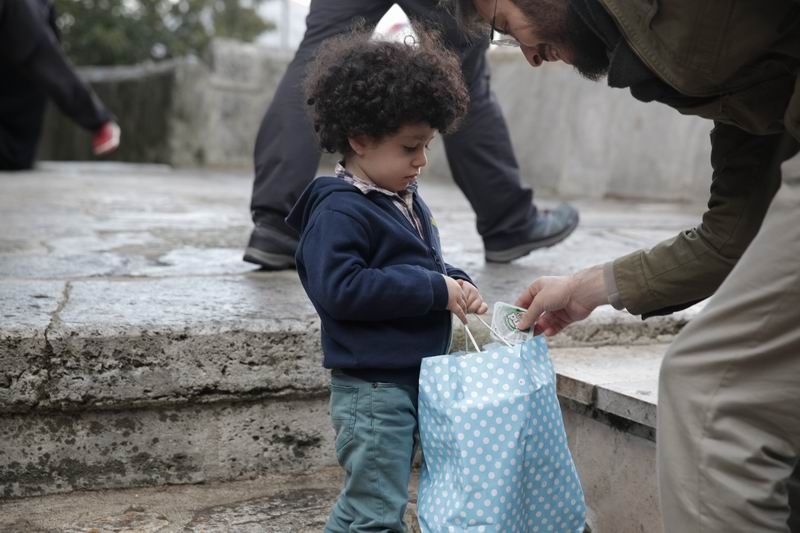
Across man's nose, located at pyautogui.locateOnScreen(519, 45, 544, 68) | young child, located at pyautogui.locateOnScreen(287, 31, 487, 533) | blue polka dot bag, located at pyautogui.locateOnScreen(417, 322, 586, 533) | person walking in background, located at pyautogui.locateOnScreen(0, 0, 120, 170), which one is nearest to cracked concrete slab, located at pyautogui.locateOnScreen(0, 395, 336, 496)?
young child, located at pyautogui.locateOnScreen(287, 31, 487, 533)

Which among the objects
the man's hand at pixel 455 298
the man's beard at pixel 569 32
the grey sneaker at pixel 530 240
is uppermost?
the man's beard at pixel 569 32

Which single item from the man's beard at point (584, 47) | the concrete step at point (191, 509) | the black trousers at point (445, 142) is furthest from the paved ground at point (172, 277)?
the man's beard at point (584, 47)

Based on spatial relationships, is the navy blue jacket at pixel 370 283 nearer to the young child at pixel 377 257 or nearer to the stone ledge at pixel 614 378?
the young child at pixel 377 257

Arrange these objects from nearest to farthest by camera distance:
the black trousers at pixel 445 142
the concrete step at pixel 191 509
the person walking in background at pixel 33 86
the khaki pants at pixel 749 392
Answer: the khaki pants at pixel 749 392, the concrete step at pixel 191 509, the black trousers at pixel 445 142, the person walking in background at pixel 33 86

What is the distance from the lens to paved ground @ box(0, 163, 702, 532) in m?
1.90

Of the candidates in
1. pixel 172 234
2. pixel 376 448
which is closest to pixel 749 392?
pixel 376 448

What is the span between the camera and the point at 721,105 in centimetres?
141

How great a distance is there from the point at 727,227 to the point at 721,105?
0.26 metres

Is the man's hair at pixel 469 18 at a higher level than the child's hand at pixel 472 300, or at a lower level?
higher

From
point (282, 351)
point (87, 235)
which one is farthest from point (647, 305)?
point (87, 235)

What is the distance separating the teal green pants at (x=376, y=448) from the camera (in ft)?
5.42

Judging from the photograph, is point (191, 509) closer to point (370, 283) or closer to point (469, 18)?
point (370, 283)

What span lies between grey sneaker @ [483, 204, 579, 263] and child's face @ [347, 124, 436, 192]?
138 cm

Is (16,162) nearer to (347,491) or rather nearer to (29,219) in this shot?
(29,219)
